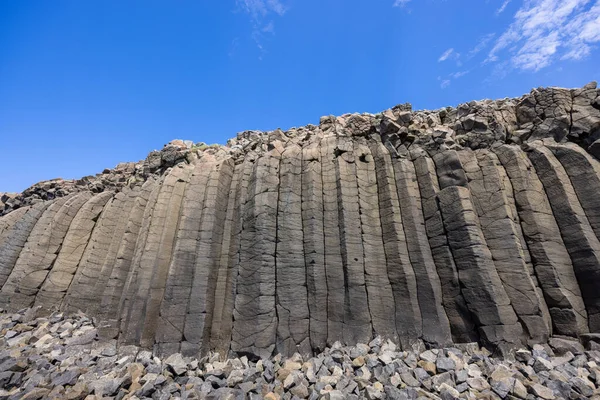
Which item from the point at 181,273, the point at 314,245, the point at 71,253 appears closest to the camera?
the point at 314,245

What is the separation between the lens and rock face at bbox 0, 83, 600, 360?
791 cm

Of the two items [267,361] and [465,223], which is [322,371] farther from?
[465,223]

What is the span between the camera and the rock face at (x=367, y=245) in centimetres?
791

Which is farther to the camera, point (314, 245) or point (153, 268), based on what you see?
point (153, 268)

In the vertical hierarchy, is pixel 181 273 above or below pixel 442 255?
below

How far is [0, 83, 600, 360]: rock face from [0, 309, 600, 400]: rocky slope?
1.84ft

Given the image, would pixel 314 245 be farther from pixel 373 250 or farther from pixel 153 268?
pixel 153 268

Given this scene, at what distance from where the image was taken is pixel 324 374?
269 inches

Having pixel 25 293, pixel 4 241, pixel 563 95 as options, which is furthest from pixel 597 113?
pixel 4 241

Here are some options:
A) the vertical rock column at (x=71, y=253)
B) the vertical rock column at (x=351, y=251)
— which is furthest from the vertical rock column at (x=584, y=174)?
the vertical rock column at (x=71, y=253)

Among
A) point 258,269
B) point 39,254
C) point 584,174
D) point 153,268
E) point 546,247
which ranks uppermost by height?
point 584,174

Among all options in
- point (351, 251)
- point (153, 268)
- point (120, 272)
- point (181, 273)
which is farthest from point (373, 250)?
point (120, 272)

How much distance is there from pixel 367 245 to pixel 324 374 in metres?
4.08

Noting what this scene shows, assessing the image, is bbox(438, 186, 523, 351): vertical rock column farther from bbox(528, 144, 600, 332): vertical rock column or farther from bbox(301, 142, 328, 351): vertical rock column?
bbox(301, 142, 328, 351): vertical rock column
